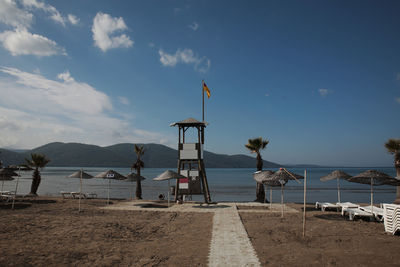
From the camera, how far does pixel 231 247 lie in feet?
24.6

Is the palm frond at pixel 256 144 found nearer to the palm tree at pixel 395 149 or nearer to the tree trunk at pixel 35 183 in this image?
the palm tree at pixel 395 149

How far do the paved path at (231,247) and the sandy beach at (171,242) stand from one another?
0.24 meters

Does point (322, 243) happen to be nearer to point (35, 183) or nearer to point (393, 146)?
point (393, 146)

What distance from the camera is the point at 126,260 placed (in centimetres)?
646

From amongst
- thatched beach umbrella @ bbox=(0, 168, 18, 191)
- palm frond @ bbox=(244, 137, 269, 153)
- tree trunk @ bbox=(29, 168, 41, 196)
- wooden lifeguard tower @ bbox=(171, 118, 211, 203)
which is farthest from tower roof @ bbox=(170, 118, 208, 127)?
tree trunk @ bbox=(29, 168, 41, 196)

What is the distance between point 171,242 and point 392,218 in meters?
8.28

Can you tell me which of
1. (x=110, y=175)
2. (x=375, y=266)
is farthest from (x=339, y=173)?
(x=110, y=175)

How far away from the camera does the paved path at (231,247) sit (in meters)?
6.29

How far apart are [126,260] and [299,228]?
710 centimetres

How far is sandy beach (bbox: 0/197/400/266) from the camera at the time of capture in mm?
6363

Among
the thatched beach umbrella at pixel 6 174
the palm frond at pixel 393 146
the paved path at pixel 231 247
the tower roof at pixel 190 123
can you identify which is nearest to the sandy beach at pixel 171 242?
the paved path at pixel 231 247

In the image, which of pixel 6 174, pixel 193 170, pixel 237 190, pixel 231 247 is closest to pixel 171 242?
pixel 231 247

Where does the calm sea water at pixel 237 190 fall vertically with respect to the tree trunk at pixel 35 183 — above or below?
below

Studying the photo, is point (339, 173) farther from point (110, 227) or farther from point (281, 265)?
point (110, 227)
